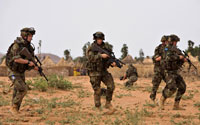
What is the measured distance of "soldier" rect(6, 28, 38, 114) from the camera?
4773 millimetres

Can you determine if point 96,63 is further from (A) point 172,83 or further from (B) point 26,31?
(A) point 172,83

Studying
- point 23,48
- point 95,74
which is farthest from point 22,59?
point 95,74

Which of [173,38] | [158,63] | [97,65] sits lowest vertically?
[97,65]

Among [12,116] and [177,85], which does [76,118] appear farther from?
[177,85]

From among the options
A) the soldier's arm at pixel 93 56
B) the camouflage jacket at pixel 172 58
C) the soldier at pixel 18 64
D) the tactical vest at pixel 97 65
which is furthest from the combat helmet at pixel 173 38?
the soldier at pixel 18 64

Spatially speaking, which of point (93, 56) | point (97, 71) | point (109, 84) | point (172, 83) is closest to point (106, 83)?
point (109, 84)

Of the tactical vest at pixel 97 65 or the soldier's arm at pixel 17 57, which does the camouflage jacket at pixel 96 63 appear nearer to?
the tactical vest at pixel 97 65

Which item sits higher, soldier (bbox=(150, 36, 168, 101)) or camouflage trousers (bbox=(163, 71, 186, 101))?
soldier (bbox=(150, 36, 168, 101))

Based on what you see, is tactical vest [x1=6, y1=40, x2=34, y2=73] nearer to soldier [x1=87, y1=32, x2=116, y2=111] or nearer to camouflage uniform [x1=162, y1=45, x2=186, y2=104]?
soldier [x1=87, y1=32, x2=116, y2=111]

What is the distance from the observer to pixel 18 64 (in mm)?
4836

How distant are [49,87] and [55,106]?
429cm

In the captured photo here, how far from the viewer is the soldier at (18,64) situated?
4773mm

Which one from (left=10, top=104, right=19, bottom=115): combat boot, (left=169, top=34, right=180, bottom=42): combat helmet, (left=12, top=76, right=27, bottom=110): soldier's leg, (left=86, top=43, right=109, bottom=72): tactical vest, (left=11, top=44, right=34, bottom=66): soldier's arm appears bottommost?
(left=10, top=104, right=19, bottom=115): combat boot

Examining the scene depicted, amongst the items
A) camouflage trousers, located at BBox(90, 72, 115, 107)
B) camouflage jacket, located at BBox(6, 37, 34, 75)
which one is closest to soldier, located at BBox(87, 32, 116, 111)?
camouflage trousers, located at BBox(90, 72, 115, 107)
